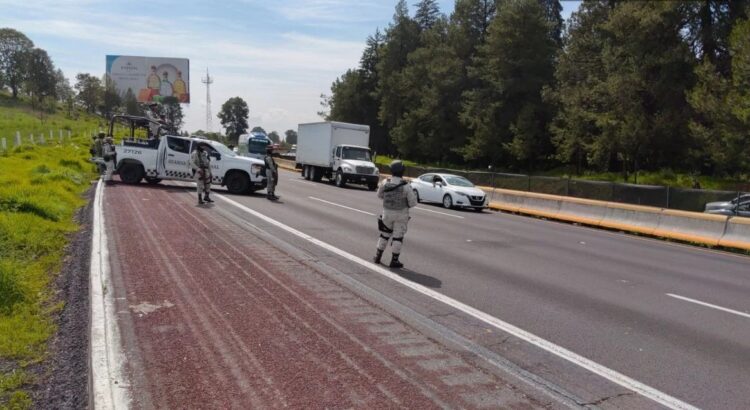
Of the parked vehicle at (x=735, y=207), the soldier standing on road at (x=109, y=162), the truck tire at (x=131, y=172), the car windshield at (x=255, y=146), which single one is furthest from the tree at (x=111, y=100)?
the parked vehicle at (x=735, y=207)

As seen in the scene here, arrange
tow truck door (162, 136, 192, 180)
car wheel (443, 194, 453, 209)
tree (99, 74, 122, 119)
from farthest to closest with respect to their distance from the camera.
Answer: tree (99, 74, 122, 119)
car wheel (443, 194, 453, 209)
tow truck door (162, 136, 192, 180)

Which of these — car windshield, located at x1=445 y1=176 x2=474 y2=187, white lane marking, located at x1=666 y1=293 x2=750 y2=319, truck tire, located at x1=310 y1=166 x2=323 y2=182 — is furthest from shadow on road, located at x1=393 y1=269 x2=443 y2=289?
truck tire, located at x1=310 y1=166 x2=323 y2=182

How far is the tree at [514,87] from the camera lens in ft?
154

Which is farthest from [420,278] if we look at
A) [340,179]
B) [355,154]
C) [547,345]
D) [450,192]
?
[355,154]

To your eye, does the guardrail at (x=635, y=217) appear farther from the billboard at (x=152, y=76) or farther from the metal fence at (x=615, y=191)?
the billboard at (x=152, y=76)

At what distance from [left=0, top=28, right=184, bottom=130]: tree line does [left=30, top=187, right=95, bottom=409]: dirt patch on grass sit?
65623 mm

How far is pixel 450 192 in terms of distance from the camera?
2250 centimetres

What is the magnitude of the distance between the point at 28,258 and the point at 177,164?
41.1 feet

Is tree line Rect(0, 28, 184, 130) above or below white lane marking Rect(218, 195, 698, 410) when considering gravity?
above

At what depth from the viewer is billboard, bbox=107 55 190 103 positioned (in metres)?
49.2

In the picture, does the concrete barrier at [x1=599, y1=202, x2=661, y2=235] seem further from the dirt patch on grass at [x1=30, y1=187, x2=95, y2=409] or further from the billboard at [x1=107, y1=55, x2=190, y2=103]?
the billboard at [x1=107, y1=55, x2=190, y2=103]

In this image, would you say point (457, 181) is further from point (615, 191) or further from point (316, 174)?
point (316, 174)

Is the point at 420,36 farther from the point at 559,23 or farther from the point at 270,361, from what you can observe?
the point at 270,361

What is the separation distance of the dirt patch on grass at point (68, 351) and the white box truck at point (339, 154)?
21.9m
